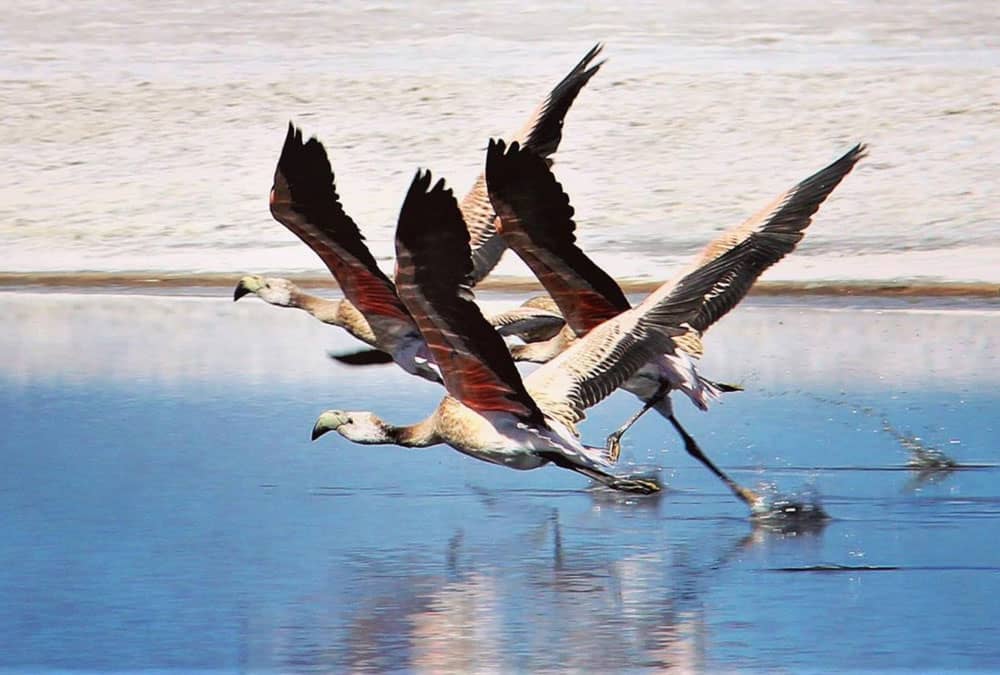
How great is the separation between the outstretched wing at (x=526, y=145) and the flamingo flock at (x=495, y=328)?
0.01m

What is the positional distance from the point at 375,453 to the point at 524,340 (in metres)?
1.00

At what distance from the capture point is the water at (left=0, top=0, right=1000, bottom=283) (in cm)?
1673

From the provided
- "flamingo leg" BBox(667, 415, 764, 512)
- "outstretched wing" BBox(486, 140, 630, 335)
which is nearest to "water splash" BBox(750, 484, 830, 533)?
"flamingo leg" BBox(667, 415, 764, 512)

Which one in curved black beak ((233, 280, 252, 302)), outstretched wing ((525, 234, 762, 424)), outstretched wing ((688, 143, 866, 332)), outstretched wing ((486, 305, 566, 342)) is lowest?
curved black beak ((233, 280, 252, 302))

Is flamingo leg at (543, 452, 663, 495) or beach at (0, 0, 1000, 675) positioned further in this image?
flamingo leg at (543, 452, 663, 495)

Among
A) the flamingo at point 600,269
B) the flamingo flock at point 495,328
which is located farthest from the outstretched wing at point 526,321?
the flamingo at point 600,269

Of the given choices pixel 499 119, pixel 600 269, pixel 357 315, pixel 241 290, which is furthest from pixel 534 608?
pixel 499 119

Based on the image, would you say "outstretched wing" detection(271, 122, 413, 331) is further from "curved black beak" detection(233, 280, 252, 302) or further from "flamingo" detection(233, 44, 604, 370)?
"curved black beak" detection(233, 280, 252, 302)

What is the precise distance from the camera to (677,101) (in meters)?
18.8

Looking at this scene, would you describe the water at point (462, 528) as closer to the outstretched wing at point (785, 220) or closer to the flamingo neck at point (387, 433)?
the flamingo neck at point (387, 433)

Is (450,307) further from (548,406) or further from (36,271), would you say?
(36,271)

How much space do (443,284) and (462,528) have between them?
151 cm

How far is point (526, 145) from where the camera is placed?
10727 mm

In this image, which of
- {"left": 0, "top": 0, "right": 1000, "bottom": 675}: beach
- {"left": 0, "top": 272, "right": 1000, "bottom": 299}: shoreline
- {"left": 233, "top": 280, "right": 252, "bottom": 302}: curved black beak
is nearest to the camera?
{"left": 0, "top": 0, "right": 1000, "bottom": 675}: beach
